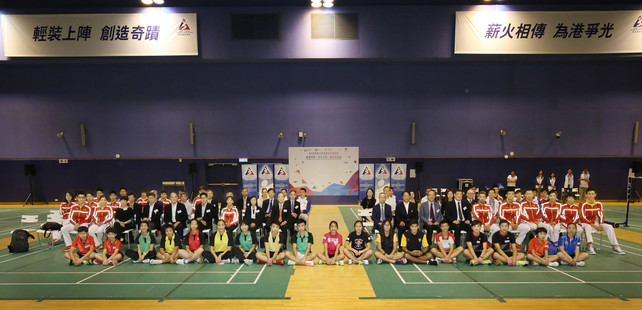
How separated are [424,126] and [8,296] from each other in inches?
648

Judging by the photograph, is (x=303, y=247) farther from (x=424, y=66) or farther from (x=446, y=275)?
(x=424, y=66)

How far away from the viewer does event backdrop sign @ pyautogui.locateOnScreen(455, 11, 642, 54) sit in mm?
14703

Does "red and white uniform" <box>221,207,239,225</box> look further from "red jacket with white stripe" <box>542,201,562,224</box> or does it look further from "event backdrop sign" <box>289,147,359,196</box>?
"red jacket with white stripe" <box>542,201,562,224</box>

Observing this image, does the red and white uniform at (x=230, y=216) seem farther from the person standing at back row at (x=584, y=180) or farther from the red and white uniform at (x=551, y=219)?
the person standing at back row at (x=584, y=180)

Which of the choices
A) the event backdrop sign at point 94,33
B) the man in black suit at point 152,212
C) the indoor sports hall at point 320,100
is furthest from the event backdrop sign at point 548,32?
the man in black suit at point 152,212

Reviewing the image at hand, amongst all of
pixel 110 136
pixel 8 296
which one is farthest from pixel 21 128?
pixel 8 296

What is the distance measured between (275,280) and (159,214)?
5.26 meters

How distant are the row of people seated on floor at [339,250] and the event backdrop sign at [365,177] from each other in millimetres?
7964

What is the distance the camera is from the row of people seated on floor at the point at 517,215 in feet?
29.0

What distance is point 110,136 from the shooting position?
53.1ft

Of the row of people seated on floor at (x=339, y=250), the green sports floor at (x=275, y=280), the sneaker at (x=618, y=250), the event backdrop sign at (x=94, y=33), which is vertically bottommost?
the sneaker at (x=618, y=250)

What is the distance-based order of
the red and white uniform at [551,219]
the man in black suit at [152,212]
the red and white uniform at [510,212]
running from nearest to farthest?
the red and white uniform at [551,219]
the red and white uniform at [510,212]
the man in black suit at [152,212]

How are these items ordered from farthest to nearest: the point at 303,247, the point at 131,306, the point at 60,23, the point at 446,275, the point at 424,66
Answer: the point at 424,66, the point at 60,23, the point at 303,247, the point at 446,275, the point at 131,306

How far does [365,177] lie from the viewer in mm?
16328
